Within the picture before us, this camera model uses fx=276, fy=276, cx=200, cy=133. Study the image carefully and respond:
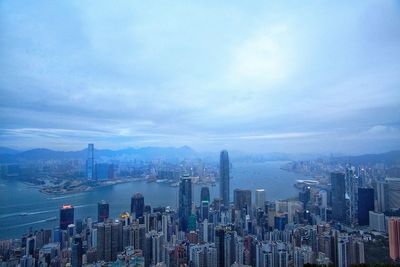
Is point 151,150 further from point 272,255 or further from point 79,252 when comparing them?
point 272,255

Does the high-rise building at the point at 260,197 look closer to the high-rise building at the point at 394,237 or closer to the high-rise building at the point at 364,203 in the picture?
the high-rise building at the point at 364,203

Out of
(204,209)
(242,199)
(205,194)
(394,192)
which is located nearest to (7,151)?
(204,209)

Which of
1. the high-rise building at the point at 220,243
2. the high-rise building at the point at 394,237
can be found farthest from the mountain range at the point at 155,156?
the high-rise building at the point at 220,243

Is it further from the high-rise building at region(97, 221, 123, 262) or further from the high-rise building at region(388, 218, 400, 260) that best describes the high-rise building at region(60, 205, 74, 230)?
the high-rise building at region(388, 218, 400, 260)

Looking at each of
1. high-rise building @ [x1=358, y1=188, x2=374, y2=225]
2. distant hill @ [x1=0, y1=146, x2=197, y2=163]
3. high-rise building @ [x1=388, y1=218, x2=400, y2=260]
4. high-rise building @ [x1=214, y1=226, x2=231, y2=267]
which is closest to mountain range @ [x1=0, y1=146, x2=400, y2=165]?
distant hill @ [x1=0, y1=146, x2=197, y2=163]

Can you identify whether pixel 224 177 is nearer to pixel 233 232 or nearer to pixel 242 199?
pixel 242 199

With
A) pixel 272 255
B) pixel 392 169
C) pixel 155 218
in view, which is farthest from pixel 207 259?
pixel 392 169
